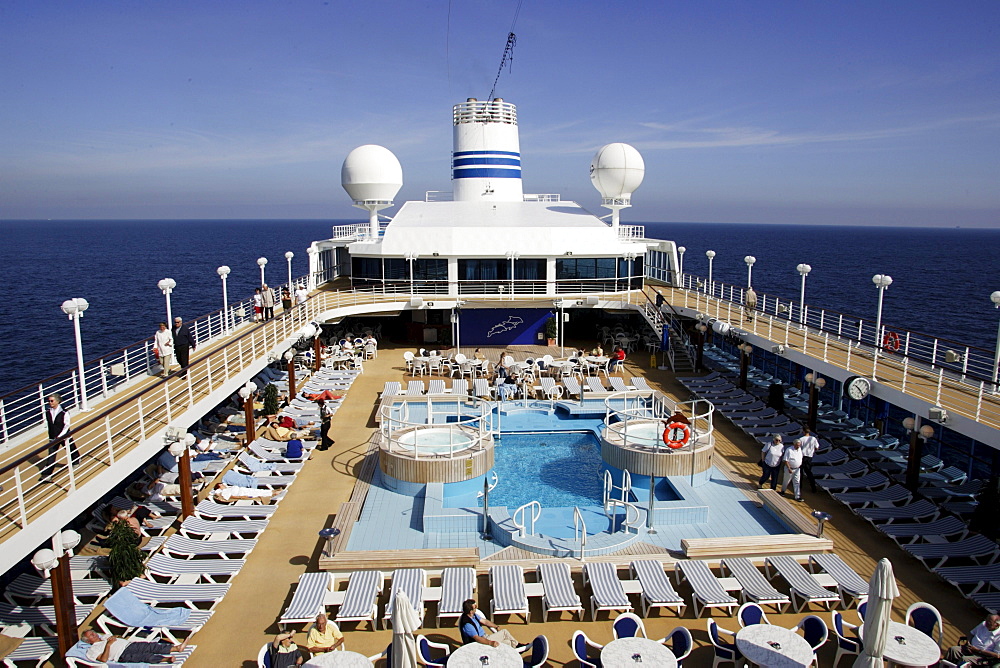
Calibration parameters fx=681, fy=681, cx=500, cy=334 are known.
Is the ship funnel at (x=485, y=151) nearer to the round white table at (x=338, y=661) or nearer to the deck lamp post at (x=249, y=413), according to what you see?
the deck lamp post at (x=249, y=413)

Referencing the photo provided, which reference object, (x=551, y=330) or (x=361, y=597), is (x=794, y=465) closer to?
(x=361, y=597)

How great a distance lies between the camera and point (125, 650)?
773cm

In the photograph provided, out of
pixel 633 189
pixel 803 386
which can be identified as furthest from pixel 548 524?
pixel 633 189

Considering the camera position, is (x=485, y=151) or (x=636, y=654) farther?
(x=485, y=151)

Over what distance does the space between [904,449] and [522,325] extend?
13140 millimetres

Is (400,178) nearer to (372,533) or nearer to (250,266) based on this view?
(372,533)

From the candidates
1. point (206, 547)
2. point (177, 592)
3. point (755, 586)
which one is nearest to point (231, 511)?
point (206, 547)

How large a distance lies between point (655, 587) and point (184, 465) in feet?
24.9

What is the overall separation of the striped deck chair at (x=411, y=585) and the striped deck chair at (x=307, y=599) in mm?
857

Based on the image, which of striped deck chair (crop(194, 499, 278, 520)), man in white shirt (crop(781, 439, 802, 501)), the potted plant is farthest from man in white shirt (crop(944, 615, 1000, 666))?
the potted plant

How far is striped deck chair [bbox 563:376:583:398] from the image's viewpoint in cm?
1862

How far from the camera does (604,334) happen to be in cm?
2531

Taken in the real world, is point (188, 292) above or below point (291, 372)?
below

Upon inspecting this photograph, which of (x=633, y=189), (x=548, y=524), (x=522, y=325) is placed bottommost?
(x=548, y=524)
